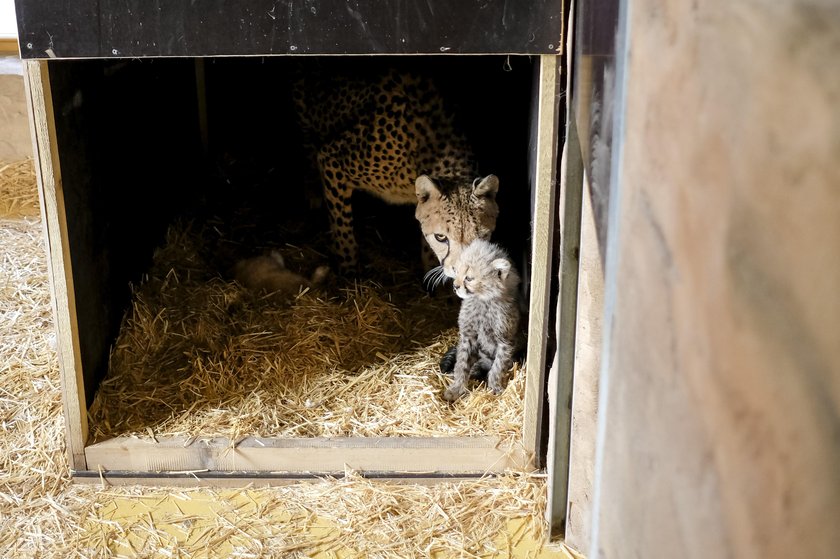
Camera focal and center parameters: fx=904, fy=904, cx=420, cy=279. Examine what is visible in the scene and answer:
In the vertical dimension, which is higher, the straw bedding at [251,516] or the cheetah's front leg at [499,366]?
the cheetah's front leg at [499,366]

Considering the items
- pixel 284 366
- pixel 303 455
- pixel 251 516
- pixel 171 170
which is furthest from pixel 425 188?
pixel 171 170

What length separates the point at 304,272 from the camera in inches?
187

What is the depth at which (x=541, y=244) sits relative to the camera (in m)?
3.02

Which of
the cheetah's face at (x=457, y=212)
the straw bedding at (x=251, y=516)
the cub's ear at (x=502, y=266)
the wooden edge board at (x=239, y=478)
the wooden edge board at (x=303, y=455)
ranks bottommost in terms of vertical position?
the straw bedding at (x=251, y=516)

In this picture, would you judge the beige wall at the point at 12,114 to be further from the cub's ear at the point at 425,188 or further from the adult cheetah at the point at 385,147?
the cub's ear at the point at 425,188

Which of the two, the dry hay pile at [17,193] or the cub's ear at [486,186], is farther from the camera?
the dry hay pile at [17,193]

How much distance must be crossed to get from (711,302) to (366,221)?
185 inches

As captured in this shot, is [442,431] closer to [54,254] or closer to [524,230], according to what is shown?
[524,230]

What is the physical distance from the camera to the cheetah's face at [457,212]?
3941 millimetres

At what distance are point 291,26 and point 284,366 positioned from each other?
1602mm

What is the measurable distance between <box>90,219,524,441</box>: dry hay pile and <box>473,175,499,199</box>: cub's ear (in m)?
A: 0.67

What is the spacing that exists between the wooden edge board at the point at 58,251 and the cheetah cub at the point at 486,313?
4.61ft

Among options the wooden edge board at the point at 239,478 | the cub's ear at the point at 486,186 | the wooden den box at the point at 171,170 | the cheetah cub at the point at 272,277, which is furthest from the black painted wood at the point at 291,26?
the cheetah cub at the point at 272,277

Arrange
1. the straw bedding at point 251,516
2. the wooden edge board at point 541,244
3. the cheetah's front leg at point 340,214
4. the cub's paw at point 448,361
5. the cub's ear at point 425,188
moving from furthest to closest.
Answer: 1. the cheetah's front leg at point 340,214
2. the cub's ear at point 425,188
3. the cub's paw at point 448,361
4. the straw bedding at point 251,516
5. the wooden edge board at point 541,244
